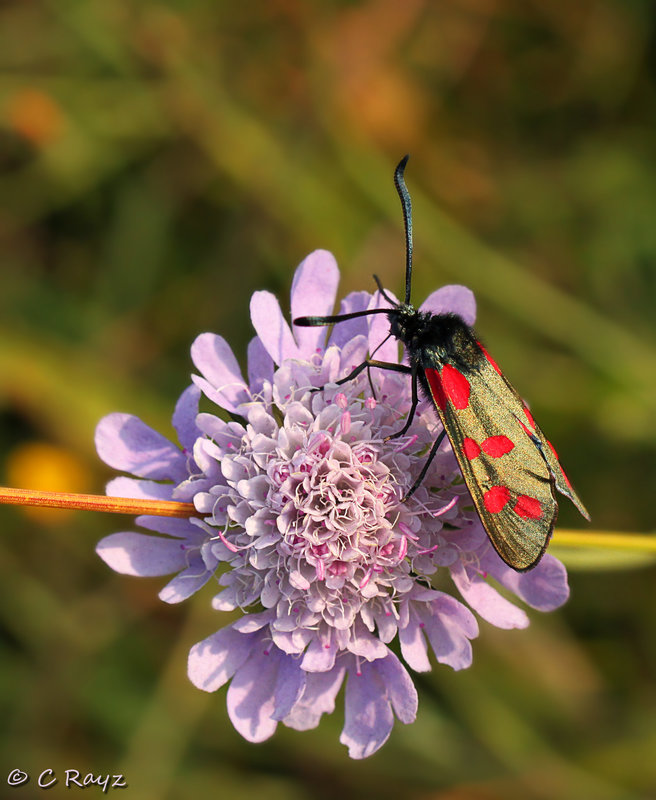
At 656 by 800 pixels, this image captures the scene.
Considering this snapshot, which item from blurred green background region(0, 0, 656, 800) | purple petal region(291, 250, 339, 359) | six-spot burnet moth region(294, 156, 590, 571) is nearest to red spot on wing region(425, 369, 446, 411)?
six-spot burnet moth region(294, 156, 590, 571)

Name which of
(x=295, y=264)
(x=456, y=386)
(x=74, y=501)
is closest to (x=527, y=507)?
(x=456, y=386)

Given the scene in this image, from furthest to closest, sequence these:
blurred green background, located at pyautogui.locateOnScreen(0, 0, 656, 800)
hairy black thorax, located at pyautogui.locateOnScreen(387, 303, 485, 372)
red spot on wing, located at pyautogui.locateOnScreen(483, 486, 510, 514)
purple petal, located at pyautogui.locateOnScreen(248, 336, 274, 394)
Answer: blurred green background, located at pyautogui.locateOnScreen(0, 0, 656, 800)
purple petal, located at pyautogui.locateOnScreen(248, 336, 274, 394)
hairy black thorax, located at pyautogui.locateOnScreen(387, 303, 485, 372)
red spot on wing, located at pyautogui.locateOnScreen(483, 486, 510, 514)

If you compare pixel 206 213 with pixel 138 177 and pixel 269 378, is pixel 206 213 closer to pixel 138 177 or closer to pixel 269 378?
pixel 138 177

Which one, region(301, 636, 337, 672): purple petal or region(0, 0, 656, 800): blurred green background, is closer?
region(301, 636, 337, 672): purple petal

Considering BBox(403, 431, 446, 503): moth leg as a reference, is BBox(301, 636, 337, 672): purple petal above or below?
below

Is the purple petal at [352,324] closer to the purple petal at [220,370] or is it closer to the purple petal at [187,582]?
the purple petal at [220,370]

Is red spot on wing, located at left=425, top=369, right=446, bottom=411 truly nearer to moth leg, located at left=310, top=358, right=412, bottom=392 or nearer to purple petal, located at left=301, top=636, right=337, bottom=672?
moth leg, located at left=310, top=358, right=412, bottom=392

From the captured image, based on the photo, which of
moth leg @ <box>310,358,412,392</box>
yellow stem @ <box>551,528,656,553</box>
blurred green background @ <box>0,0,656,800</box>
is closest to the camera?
moth leg @ <box>310,358,412,392</box>
